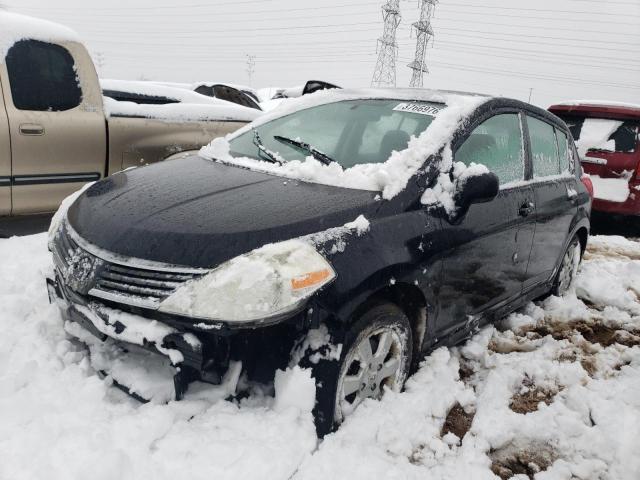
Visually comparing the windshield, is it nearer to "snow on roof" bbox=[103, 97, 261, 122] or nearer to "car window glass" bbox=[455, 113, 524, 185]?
"car window glass" bbox=[455, 113, 524, 185]

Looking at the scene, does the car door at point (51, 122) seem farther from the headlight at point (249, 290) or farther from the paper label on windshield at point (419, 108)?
the headlight at point (249, 290)

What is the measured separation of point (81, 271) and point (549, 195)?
3.05 meters

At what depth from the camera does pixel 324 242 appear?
2.03 metres

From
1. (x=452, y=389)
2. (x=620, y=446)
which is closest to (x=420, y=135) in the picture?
(x=452, y=389)

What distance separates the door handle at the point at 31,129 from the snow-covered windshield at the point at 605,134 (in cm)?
604

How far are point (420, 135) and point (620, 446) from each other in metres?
1.81

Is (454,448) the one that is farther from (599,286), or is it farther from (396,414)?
(599,286)

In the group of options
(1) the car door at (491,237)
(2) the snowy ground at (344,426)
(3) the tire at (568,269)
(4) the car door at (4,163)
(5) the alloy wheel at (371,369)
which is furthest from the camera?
(3) the tire at (568,269)

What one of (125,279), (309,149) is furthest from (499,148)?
(125,279)

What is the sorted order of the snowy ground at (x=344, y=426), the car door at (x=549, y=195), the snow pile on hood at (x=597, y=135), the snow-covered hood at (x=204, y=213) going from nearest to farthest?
the snowy ground at (x=344, y=426), the snow-covered hood at (x=204, y=213), the car door at (x=549, y=195), the snow pile on hood at (x=597, y=135)

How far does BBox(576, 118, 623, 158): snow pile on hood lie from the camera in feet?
20.8

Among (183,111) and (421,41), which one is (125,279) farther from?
(421,41)

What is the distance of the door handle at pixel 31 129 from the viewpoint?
3.78m

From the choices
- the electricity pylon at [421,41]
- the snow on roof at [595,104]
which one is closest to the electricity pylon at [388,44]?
the electricity pylon at [421,41]
